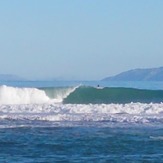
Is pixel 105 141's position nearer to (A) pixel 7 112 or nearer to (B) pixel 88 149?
(B) pixel 88 149

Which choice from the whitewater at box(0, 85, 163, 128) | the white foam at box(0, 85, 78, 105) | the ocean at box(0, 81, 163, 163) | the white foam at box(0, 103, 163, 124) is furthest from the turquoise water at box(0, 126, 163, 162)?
the white foam at box(0, 85, 78, 105)

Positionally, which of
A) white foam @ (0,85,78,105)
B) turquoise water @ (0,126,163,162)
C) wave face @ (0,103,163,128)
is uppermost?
white foam @ (0,85,78,105)

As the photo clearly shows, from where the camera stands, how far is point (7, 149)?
21406mm

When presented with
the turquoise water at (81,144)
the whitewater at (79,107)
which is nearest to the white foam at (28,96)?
the whitewater at (79,107)

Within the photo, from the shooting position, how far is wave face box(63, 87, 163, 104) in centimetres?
5231

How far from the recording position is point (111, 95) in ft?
178

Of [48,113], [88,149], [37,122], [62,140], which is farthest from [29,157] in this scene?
[48,113]

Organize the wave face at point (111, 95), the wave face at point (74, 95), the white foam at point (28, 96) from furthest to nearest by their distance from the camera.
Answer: the white foam at point (28, 96), the wave face at point (74, 95), the wave face at point (111, 95)

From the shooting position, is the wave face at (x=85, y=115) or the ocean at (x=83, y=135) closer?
the ocean at (x=83, y=135)

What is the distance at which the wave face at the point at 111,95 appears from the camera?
52.3 metres

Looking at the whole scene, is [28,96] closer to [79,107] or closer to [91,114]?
[79,107]

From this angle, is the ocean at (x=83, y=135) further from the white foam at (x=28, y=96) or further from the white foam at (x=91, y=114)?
the white foam at (x=28, y=96)

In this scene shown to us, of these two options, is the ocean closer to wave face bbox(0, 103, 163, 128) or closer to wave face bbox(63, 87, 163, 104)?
wave face bbox(0, 103, 163, 128)

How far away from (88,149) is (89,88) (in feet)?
115
